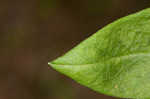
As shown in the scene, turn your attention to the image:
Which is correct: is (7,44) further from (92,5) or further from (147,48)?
(147,48)

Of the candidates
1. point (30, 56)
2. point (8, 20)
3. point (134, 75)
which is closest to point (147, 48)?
point (134, 75)

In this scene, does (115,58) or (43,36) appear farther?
(43,36)

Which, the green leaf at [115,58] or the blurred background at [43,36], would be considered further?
the blurred background at [43,36]

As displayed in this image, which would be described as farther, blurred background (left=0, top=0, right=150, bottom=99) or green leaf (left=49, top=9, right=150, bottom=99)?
blurred background (left=0, top=0, right=150, bottom=99)
